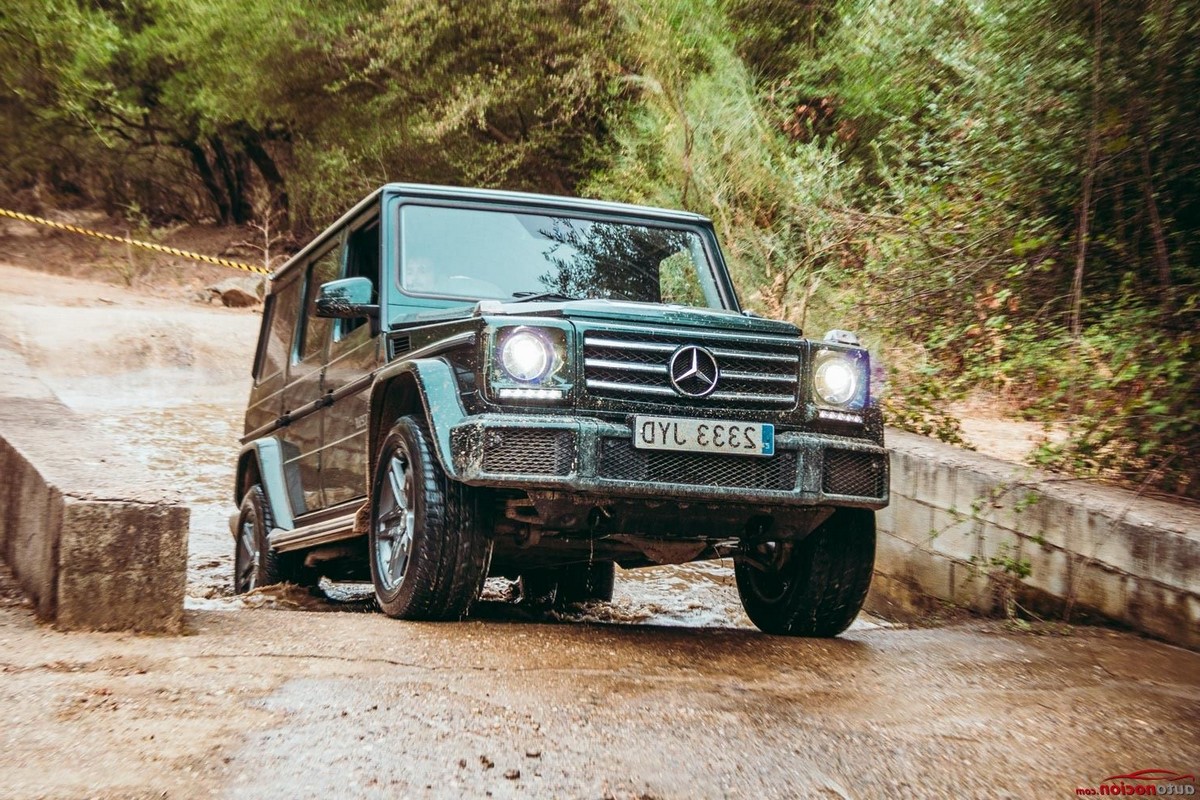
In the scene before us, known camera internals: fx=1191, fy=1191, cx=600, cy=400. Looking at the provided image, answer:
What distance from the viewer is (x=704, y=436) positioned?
14.3ft

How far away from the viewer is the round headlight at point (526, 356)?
4285 millimetres

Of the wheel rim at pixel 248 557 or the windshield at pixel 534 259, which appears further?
the wheel rim at pixel 248 557

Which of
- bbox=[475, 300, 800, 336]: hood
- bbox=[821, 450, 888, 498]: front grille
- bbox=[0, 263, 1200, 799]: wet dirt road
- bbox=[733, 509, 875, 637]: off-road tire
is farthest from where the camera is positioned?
bbox=[733, 509, 875, 637]: off-road tire

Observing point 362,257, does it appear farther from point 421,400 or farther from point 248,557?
point 248,557

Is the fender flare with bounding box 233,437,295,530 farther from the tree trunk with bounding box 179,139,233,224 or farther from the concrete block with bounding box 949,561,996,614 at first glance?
the tree trunk with bounding box 179,139,233,224

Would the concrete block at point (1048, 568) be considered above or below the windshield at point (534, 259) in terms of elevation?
below

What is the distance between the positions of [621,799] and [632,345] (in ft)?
6.82

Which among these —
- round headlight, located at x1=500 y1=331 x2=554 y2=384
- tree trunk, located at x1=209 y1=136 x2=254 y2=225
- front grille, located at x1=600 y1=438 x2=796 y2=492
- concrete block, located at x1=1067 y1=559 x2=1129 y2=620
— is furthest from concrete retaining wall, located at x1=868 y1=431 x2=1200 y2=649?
tree trunk, located at x1=209 y1=136 x2=254 y2=225

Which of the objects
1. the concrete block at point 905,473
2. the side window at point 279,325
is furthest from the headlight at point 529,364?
the concrete block at point 905,473

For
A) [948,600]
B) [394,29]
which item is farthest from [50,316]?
[948,600]

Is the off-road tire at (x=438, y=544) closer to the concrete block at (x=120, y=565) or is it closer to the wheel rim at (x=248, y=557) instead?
the concrete block at (x=120, y=565)

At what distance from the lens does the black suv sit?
14.1 ft

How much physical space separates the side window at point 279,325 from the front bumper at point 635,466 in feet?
10.8

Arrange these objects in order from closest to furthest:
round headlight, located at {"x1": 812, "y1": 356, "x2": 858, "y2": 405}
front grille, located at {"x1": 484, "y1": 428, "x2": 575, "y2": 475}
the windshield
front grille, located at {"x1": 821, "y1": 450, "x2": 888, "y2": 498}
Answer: front grille, located at {"x1": 484, "y1": 428, "x2": 575, "y2": 475} → front grille, located at {"x1": 821, "y1": 450, "x2": 888, "y2": 498} → round headlight, located at {"x1": 812, "y1": 356, "x2": 858, "y2": 405} → the windshield
